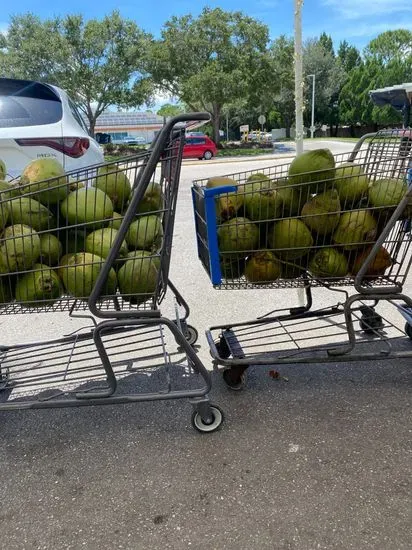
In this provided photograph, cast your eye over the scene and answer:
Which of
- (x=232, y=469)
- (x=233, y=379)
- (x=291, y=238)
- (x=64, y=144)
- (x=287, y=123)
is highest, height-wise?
(x=287, y=123)

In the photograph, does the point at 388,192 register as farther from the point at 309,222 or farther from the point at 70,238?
the point at 70,238

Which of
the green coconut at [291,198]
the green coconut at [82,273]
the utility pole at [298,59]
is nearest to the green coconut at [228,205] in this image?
the green coconut at [291,198]

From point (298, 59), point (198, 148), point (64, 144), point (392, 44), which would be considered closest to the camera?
point (298, 59)

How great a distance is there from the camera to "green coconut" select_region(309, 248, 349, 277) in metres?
2.68

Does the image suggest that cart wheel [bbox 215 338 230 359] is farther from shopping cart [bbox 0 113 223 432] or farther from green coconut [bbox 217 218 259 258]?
green coconut [bbox 217 218 259 258]

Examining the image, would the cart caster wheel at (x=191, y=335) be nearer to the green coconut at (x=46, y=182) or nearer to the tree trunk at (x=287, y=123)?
the green coconut at (x=46, y=182)

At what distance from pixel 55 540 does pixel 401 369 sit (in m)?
2.32

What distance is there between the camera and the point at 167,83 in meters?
30.9

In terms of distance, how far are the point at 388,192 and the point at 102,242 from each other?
1557 millimetres

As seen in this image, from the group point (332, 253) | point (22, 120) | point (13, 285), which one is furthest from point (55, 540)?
point (22, 120)

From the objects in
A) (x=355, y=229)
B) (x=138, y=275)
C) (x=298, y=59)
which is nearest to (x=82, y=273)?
(x=138, y=275)

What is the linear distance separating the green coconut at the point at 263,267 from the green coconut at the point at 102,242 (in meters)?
0.73

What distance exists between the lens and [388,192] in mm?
2600

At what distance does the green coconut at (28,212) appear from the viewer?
238 cm
